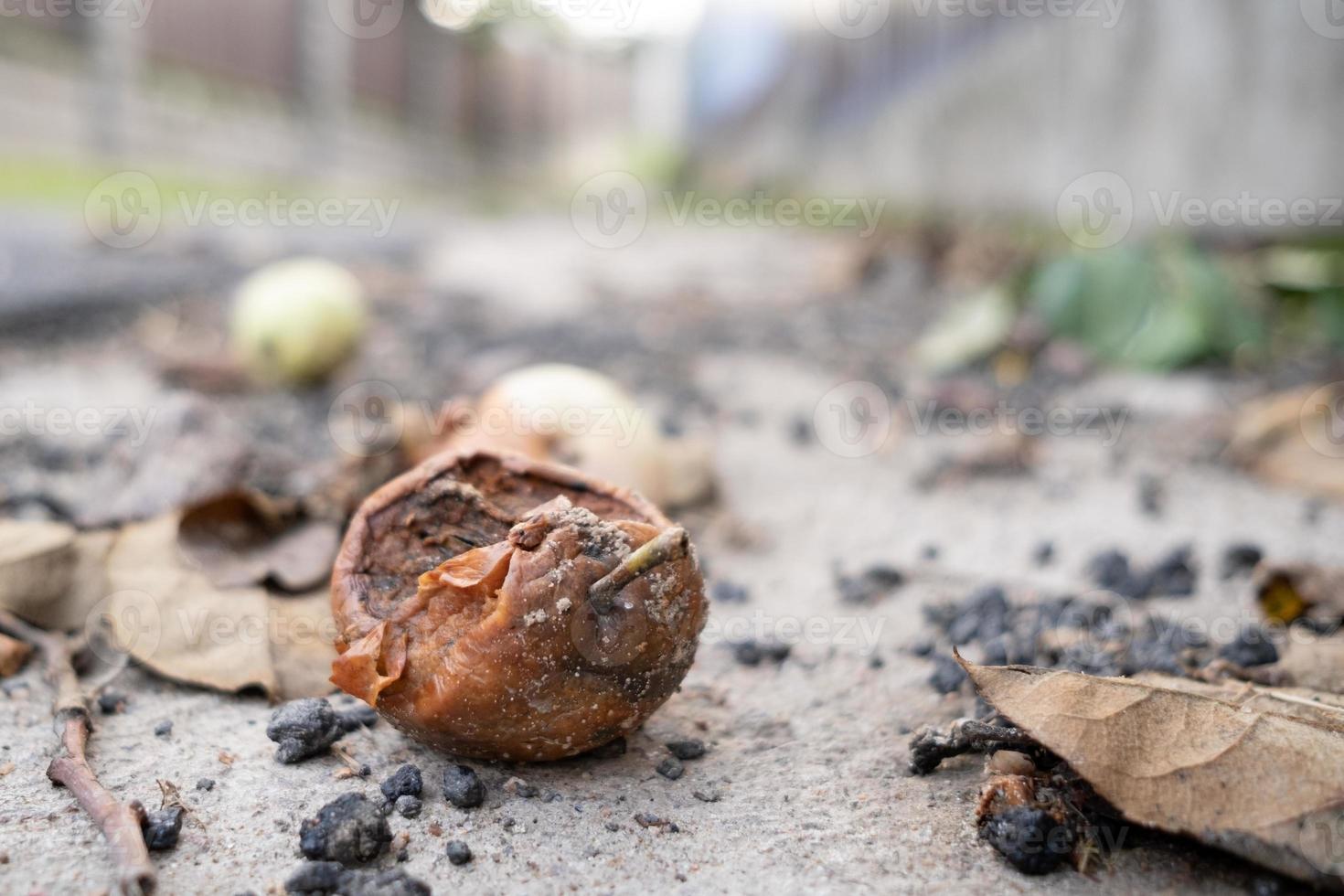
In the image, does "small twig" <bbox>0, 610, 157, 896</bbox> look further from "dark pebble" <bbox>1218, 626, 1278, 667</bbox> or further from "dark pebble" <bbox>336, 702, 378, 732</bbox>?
"dark pebble" <bbox>1218, 626, 1278, 667</bbox>

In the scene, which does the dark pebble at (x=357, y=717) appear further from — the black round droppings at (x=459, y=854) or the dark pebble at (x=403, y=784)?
the black round droppings at (x=459, y=854)

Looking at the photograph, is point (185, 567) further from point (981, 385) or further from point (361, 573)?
point (981, 385)

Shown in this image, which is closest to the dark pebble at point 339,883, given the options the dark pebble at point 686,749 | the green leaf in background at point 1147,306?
the dark pebble at point 686,749

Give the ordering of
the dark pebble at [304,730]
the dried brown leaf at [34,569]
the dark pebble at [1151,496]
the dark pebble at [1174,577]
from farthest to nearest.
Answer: the dark pebble at [1151,496] → the dark pebble at [1174,577] → the dried brown leaf at [34,569] → the dark pebble at [304,730]

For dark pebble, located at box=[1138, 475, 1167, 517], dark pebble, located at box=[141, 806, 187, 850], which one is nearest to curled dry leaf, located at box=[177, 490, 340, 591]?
dark pebble, located at box=[141, 806, 187, 850]

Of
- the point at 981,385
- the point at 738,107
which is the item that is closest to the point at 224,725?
the point at 981,385

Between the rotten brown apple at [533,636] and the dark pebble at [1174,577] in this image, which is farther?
the dark pebble at [1174,577]
